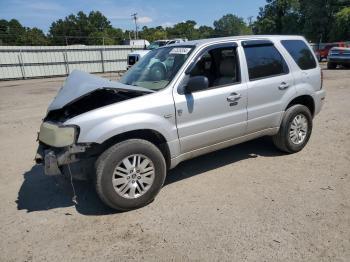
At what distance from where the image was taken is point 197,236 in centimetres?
324

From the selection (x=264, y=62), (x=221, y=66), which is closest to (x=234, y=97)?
(x=221, y=66)

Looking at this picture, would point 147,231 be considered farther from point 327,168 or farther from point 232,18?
point 232,18

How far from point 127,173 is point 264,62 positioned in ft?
8.63

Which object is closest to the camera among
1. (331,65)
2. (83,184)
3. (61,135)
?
(61,135)

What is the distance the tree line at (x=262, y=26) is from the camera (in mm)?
50219

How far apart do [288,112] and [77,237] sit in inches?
139

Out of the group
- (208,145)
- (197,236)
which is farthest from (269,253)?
(208,145)

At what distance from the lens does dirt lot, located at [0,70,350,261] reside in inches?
120

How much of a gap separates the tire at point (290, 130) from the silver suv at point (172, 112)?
0.02 meters

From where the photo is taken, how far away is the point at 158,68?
14.8 feet

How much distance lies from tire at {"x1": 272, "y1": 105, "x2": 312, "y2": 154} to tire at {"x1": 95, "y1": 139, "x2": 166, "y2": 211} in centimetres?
221

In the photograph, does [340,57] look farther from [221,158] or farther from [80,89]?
[80,89]

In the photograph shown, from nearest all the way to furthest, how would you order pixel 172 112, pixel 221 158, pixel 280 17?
pixel 172 112 < pixel 221 158 < pixel 280 17

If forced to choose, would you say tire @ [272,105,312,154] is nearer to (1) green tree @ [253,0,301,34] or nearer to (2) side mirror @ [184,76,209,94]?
(2) side mirror @ [184,76,209,94]
